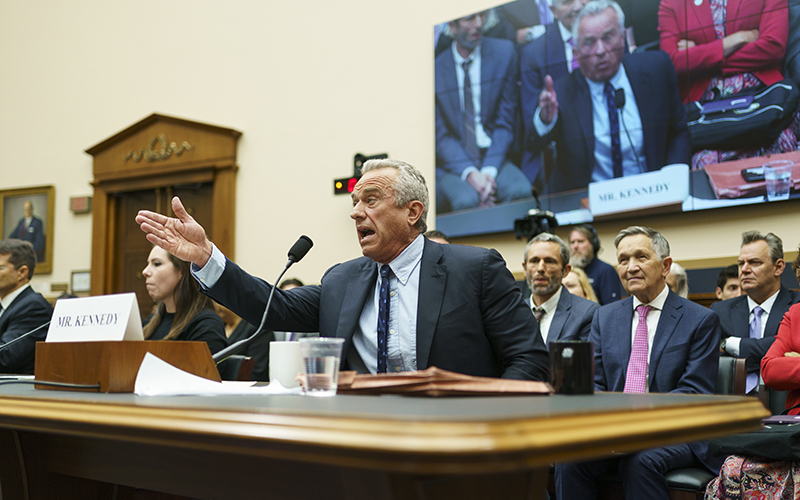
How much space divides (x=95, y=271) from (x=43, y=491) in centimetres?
614

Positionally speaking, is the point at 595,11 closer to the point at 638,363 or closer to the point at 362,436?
the point at 638,363

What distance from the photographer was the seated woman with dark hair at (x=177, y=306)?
2.71 metres

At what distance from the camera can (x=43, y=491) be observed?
1.52 m

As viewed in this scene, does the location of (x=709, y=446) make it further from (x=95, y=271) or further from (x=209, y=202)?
(x=95, y=271)

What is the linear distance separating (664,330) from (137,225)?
5914mm

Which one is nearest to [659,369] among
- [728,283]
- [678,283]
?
[678,283]

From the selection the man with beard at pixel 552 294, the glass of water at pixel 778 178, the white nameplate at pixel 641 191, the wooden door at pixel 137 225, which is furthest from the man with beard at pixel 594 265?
the wooden door at pixel 137 225

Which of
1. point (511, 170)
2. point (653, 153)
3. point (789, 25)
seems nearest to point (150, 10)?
point (511, 170)

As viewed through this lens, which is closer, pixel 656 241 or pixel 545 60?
pixel 656 241

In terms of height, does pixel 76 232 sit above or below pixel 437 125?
below

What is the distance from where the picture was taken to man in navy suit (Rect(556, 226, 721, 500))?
85.0 inches

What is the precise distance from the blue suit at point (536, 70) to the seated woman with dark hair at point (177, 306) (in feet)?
9.72

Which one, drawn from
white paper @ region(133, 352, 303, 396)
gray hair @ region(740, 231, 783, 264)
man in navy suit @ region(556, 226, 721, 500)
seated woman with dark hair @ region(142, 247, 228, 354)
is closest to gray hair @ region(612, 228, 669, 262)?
man in navy suit @ region(556, 226, 721, 500)

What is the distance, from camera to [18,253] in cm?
364
